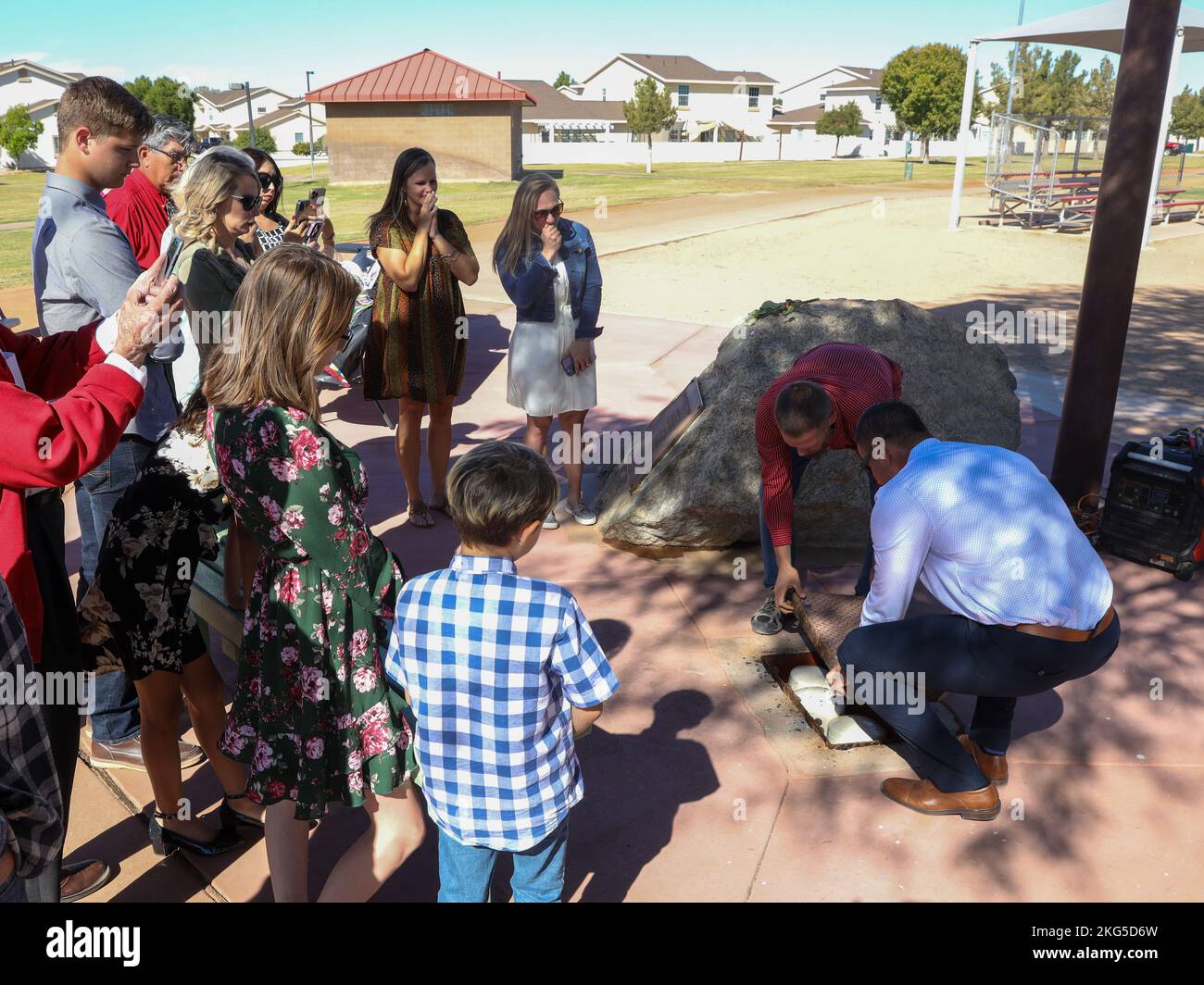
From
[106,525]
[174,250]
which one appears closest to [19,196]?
Answer: [174,250]

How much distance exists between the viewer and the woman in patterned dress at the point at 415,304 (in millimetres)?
5047

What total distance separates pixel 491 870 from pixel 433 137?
4055cm

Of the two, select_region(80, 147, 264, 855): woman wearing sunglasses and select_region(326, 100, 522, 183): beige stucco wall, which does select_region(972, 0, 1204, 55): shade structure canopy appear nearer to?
select_region(80, 147, 264, 855): woman wearing sunglasses

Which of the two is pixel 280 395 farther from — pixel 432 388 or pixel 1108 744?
pixel 1108 744

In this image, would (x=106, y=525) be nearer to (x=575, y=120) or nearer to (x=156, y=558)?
(x=156, y=558)

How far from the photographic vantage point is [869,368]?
4.16 meters

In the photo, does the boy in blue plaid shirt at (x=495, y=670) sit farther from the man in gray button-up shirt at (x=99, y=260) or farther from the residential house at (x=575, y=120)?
the residential house at (x=575, y=120)

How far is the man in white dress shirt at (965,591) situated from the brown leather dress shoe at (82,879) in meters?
2.41

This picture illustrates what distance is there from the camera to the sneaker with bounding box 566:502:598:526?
223 inches

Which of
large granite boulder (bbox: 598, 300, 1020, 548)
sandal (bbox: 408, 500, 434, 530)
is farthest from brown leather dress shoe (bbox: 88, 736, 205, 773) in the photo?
large granite boulder (bbox: 598, 300, 1020, 548)

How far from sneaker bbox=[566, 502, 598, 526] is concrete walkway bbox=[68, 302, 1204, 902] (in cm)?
73

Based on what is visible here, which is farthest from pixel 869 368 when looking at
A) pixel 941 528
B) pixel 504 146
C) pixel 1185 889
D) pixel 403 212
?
pixel 504 146

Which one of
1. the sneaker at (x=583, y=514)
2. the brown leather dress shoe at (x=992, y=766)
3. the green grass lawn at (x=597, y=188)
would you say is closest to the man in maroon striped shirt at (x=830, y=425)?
the brown leather dress shoe at (x=992, y=766)

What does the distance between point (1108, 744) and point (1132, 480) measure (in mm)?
1902
